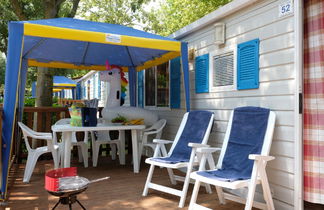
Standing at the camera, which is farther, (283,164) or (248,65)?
(248,65)

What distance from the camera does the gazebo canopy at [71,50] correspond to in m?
3.34

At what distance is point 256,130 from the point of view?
10.2ft

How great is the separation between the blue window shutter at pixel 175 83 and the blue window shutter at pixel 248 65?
162cm

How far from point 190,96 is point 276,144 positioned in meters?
2.02

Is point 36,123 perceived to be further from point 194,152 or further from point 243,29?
point 243,29

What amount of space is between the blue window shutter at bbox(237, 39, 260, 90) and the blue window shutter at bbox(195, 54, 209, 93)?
78cm

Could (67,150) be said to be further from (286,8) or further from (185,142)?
(286,8)

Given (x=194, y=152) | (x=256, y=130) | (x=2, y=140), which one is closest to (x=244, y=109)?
(x=256, y=130)

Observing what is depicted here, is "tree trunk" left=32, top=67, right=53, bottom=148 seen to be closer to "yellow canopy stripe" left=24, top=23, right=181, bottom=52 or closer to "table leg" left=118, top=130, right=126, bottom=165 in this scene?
"table leg" left=118, top=130, right=126, bottom=165

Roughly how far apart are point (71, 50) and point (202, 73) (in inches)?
106

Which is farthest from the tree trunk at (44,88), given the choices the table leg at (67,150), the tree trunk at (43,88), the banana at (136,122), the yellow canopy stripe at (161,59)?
the table leg at (67,150)

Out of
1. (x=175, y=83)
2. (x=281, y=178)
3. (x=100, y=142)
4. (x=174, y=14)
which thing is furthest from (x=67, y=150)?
(x=174, y=14)

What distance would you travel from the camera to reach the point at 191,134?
4.02m

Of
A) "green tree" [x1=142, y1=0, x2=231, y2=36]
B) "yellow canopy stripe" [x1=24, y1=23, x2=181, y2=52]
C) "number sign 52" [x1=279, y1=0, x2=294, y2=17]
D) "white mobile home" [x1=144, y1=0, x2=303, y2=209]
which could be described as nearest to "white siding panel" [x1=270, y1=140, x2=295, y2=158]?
"white mobile home" [x1=144, y1=0, x2=303, y2=209]
